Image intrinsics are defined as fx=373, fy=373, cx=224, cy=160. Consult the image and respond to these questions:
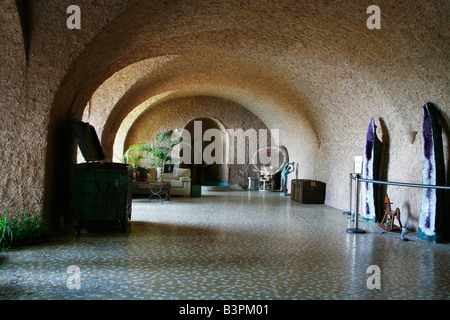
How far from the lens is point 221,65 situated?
9914 mm

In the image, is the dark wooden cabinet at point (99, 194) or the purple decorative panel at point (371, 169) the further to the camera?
the purple decorative panel at point (371, 169)

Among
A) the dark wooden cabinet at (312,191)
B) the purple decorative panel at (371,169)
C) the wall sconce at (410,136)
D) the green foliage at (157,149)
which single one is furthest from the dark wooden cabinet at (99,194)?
the green foliage at (157,149)

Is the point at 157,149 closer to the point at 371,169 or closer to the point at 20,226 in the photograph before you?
the point at 371,169

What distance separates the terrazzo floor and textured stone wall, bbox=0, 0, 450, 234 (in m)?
1.23

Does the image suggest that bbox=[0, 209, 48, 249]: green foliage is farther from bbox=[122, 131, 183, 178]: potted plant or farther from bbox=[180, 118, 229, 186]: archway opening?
bbox=[180, 118, 229, 186]: archway opening

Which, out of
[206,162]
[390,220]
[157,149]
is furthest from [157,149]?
[390,220]

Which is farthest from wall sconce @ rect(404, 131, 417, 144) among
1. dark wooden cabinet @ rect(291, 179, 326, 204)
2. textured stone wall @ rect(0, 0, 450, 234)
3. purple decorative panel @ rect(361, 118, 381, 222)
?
dark wooden cabinet @ rect(291, 179, 326, 204)

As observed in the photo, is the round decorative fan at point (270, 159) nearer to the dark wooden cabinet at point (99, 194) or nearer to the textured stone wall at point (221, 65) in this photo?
the textured stone wall at point (221, 65)

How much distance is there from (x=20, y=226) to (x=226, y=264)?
278 cm

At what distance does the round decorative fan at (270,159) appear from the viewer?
50.4 feet

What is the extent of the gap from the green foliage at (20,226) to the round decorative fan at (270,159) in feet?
36.5

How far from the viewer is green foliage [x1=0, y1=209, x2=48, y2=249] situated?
15.4ft
